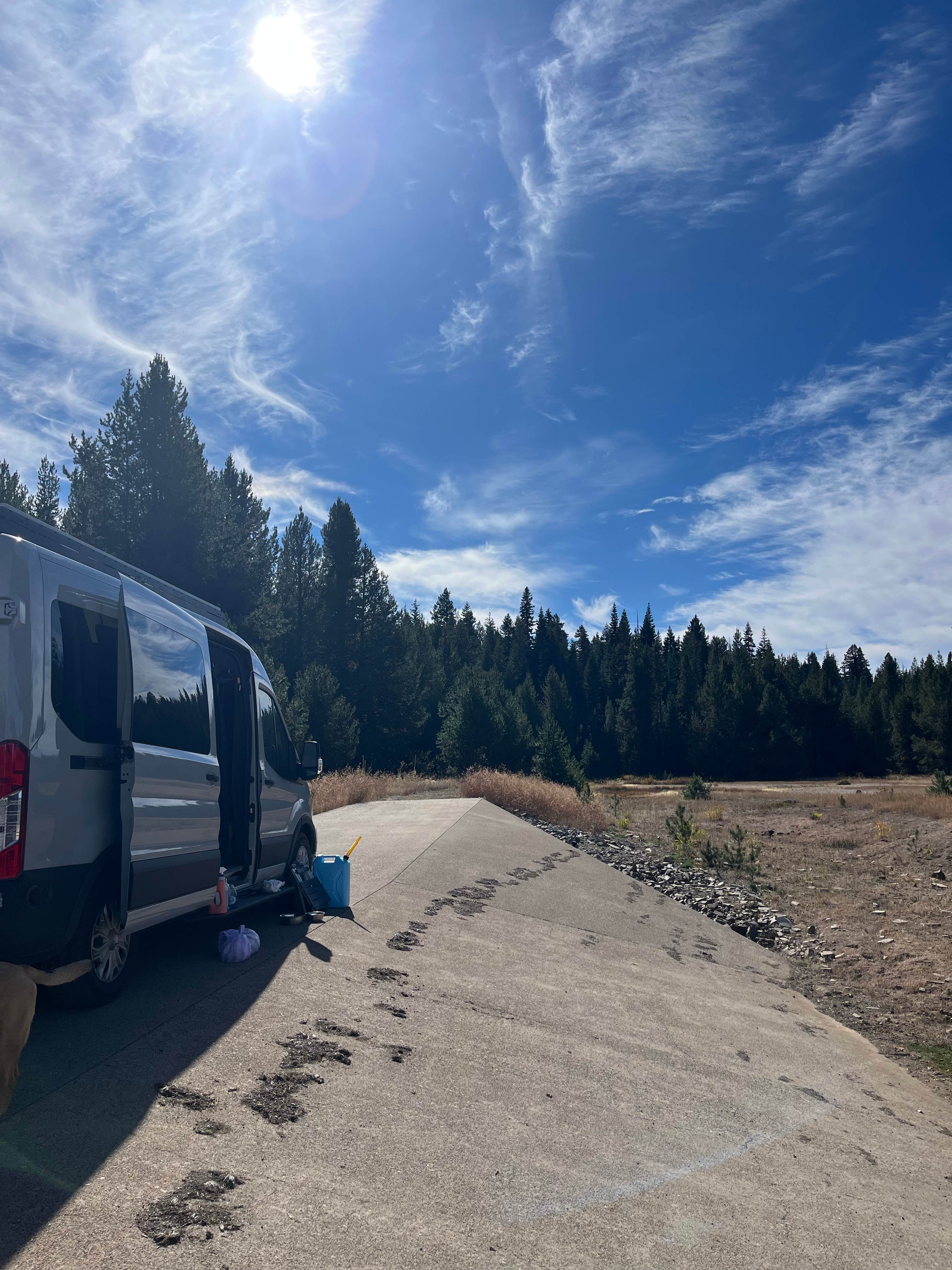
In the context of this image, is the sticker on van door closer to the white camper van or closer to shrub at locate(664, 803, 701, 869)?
the white camper van

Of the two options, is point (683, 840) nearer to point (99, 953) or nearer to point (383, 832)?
point (383, 832)

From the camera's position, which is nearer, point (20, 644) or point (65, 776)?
point (20, 644)

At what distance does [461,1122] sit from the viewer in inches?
182

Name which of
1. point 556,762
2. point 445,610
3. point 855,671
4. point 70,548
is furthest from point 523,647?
point 70,548

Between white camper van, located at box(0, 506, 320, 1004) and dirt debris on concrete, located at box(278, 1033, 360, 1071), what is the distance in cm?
119

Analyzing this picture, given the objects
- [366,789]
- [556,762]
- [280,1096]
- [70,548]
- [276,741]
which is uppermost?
[70,548]

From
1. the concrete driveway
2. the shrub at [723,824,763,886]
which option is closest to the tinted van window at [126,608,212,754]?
the concrete driveway

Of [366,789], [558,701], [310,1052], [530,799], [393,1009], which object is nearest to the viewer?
[310,1052]

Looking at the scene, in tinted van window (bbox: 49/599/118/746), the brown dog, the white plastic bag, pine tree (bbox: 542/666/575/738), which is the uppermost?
pine tree (bbox: 542/666/575/738)

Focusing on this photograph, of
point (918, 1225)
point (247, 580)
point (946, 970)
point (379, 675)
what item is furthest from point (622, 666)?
point (918, 1225)

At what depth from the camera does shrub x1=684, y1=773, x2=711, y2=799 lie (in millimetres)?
42125

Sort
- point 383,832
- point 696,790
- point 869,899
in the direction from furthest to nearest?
point 696,790 < point 869,899 < point 383,832

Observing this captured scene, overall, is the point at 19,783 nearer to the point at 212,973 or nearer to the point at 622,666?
the point at 212,973

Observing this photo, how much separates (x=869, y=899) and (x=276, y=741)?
1252 cm
